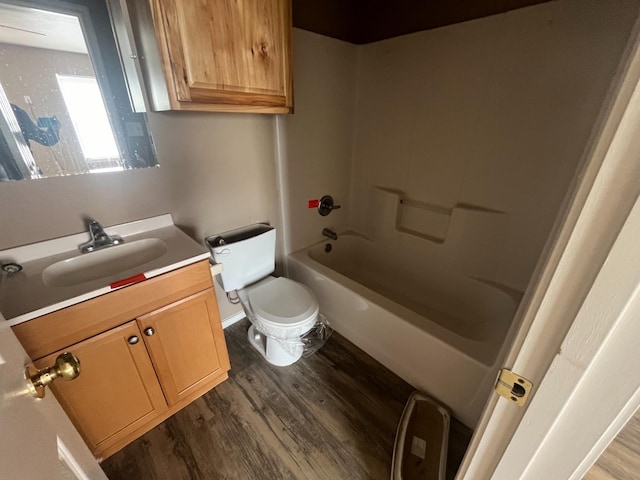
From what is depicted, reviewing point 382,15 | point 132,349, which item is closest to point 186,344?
point 132,349

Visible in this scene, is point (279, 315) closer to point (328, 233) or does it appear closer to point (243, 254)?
point (243, 254)

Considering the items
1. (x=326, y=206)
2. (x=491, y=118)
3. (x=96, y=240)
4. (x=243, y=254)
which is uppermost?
(x=491, y=118)

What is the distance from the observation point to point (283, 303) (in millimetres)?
1488

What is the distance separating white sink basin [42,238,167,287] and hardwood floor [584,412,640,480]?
216 cm

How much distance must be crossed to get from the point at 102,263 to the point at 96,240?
109 mm

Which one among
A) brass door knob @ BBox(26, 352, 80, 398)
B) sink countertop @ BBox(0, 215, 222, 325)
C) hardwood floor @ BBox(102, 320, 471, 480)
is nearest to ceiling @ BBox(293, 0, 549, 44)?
sink countertop @ BBox(0, 215, 222, 325)

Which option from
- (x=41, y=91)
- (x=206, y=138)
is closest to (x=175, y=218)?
(x=206, y=138)

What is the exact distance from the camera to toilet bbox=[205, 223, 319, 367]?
139 centimetres

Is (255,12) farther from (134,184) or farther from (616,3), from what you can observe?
(616,3)

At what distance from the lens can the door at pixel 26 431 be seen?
1.18 feet

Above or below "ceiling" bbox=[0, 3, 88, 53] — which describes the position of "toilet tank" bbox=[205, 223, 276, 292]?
below

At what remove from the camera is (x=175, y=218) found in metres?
1.44

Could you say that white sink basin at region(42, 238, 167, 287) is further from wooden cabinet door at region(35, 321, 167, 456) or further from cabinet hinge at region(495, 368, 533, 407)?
cabinet hinge at region(495, 368, 533, 407)

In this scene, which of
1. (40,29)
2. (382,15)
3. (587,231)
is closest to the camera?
(587,231)
